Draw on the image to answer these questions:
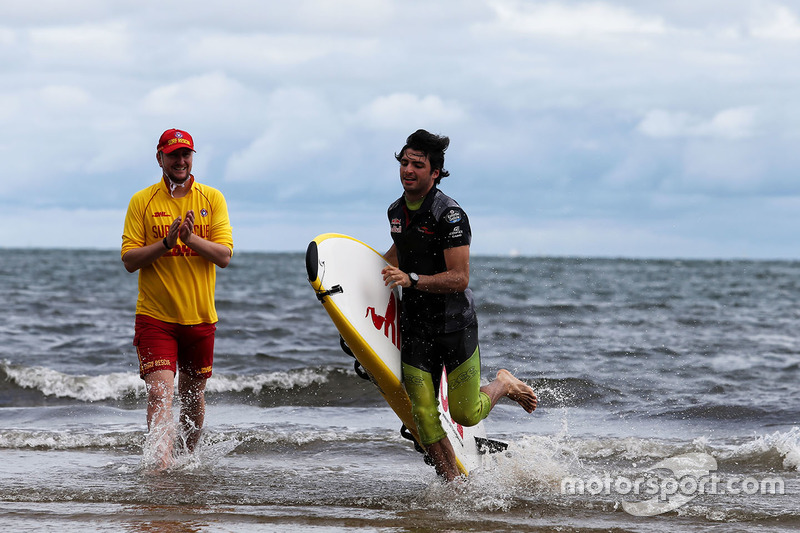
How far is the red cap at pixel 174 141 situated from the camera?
17.9ft

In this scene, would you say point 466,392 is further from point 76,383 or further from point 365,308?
point 76,383

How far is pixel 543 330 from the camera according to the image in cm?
1634

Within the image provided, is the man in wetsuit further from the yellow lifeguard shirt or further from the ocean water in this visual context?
the yellow lifeguard shirt

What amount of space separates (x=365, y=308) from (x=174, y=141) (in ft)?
5.52

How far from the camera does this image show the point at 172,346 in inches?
221

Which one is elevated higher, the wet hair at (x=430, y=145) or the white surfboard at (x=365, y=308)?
the wet hair at (x=430, y=145)

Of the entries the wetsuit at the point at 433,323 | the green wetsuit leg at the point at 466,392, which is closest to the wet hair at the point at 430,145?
the wetsuit at the point at 433,323

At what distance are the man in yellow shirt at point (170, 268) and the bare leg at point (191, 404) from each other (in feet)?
0.63

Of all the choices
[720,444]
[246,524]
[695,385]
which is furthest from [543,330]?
[246,524]

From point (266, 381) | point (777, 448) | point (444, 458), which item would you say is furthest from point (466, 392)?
point (266, 381)

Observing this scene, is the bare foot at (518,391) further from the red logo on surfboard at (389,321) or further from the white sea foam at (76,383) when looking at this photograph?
the white sea foam at (76,383)

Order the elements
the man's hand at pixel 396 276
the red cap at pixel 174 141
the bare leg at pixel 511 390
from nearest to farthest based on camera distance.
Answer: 1. the man's hand at pixel 396 276
2. the red cap at pixel 174 141
3. the bare leg at pixel 511 390

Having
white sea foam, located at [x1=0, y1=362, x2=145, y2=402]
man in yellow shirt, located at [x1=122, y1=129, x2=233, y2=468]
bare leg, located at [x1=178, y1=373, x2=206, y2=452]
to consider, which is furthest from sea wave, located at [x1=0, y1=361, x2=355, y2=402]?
man in yellow shirt, located at [x1=122, y1=129, x2=233, y2=468]

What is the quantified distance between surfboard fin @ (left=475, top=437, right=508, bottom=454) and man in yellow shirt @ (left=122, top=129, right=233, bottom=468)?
203 centimetres
